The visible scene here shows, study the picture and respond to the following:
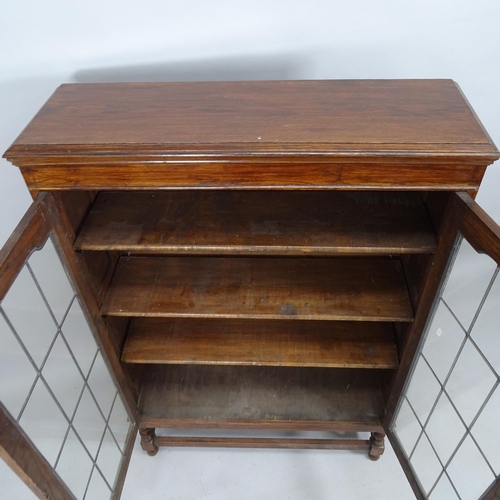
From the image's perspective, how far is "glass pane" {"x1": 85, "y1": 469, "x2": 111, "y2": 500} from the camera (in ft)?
3.41

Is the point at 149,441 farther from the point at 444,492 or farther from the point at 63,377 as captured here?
the point at 444,492

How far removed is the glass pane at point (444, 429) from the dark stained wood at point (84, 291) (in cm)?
72

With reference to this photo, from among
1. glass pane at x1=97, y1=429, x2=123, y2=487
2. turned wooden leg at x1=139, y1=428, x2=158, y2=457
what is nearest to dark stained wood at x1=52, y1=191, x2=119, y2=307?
glass pane at x1=97, y1=429, x2=123, y2=487

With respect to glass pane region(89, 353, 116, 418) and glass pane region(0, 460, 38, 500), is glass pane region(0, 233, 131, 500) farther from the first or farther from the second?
glass pane region(0, 460, 38, 500)

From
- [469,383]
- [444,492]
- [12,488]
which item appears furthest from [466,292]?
[12,488]

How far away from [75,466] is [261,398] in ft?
1.68

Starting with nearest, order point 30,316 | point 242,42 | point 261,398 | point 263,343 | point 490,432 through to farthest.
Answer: point 30,316, point 242,42, point 490,432, point 263,343, point 261,398

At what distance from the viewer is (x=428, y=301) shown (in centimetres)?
89

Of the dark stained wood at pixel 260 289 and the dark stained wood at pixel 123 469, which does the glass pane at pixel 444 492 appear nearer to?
the dark stained wood at pixel 260 289

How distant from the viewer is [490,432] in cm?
103

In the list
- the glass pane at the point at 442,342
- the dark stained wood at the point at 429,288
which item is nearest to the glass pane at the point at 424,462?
the dark stained wood at the point at 429,288

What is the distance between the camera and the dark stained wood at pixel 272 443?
1.35 m

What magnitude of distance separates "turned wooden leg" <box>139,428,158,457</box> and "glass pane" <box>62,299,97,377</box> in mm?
424

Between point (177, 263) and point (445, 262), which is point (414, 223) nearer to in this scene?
point (445, 262)
